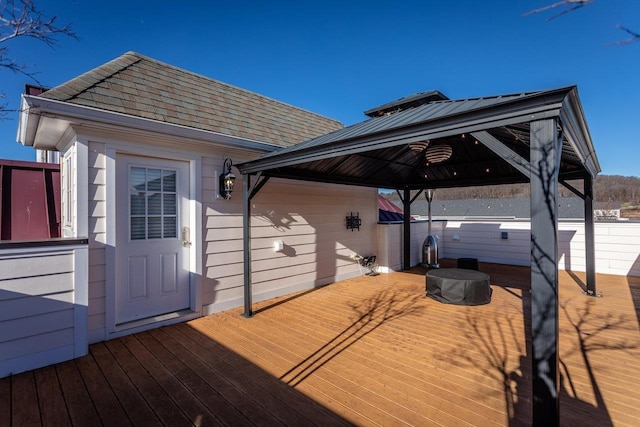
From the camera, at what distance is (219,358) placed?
3.01 meters

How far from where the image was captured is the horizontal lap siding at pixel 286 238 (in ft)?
14.2

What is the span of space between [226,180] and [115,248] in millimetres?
1580

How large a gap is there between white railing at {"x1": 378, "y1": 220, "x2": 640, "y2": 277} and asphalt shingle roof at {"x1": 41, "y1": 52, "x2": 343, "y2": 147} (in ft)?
11.7

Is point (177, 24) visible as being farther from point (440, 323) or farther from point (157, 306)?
point (440, 323)

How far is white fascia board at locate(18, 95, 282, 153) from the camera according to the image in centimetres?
294

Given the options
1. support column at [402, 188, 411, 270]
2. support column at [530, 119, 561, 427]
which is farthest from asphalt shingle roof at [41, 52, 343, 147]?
support column at [530, 119, 561, 427]

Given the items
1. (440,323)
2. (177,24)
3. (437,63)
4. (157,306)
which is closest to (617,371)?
(440,323)

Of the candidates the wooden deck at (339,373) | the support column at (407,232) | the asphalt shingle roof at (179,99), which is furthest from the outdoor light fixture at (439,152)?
the support column at (407,232)

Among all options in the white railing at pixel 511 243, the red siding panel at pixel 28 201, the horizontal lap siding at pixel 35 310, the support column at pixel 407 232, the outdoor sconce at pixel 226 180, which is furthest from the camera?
the support column at pixel 407 232

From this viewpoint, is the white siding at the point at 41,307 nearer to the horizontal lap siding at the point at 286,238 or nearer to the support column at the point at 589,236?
the horizontal lap siding at the point at 286,238

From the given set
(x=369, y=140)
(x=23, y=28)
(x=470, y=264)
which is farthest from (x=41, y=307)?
(x=470, y=264)

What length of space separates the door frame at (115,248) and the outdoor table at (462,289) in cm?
374

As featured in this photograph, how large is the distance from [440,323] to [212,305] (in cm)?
318

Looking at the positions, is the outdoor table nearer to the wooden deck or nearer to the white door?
the wooden deck
